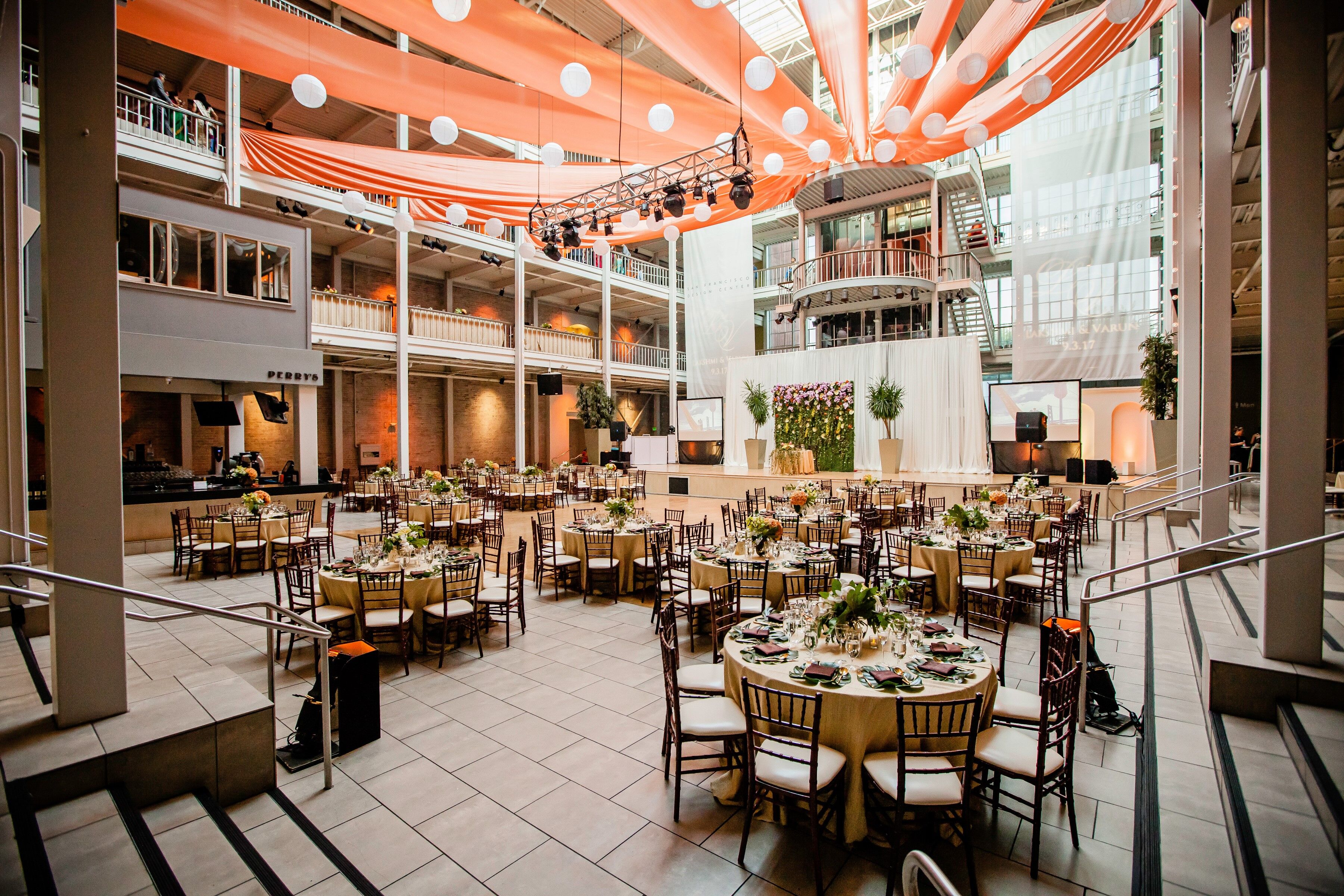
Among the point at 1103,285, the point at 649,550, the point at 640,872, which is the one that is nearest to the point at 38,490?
the point at 649,550

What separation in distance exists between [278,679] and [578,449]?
1837 cm

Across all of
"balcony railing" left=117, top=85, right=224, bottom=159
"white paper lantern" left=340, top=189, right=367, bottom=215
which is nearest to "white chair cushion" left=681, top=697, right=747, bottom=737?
"white paper lantern" left=340, top=189, right=367, bottom=215

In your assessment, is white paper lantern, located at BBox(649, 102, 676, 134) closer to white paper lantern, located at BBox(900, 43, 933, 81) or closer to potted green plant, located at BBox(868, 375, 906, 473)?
white paper lantern, located at BBox(900, 43, 933, 81)

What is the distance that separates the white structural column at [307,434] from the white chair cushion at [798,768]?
1108cm

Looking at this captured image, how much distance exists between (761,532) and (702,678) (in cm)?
214

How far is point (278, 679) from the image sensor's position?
436 cm

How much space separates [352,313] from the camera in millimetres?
13281

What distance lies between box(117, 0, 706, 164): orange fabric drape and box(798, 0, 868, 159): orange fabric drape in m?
1.83

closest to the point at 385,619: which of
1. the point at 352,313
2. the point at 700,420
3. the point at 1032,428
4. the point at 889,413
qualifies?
the point at 352,313

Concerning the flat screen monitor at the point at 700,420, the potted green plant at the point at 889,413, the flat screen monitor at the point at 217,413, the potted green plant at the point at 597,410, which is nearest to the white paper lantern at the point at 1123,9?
the potted green plant at the point at 889,413

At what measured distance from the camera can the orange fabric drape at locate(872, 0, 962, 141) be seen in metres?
5.21

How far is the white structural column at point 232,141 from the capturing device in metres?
10.9

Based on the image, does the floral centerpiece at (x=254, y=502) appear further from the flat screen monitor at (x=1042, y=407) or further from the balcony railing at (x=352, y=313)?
the flat screen monitor at (x=1042, y=407)

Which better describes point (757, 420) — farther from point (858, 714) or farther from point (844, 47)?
point (858, 714)
